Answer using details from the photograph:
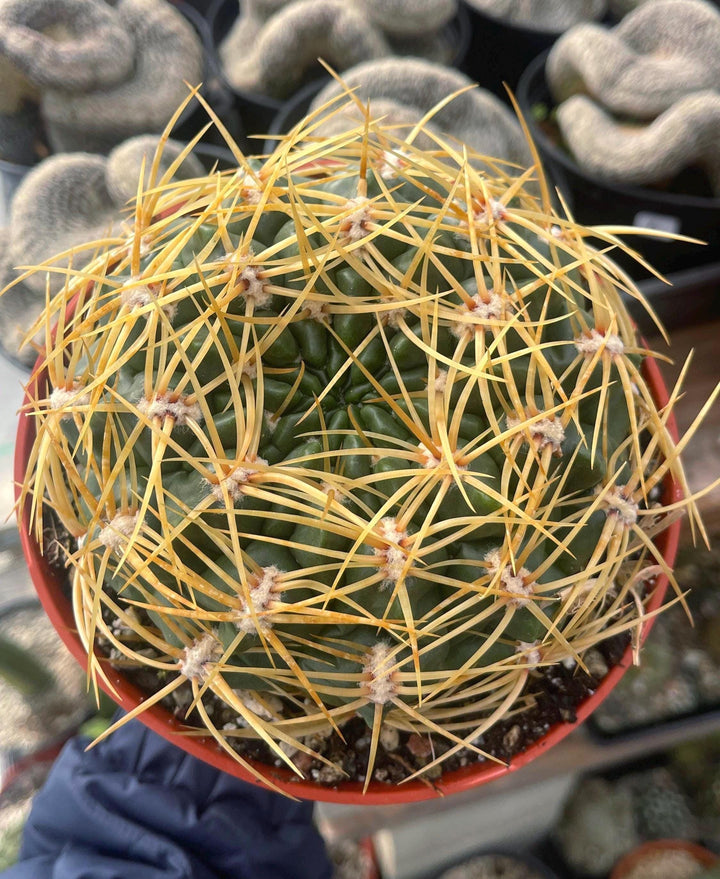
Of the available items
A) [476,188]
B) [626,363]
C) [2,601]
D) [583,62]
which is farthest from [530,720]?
[583,62]

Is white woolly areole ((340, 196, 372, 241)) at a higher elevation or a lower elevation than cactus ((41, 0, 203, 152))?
higher

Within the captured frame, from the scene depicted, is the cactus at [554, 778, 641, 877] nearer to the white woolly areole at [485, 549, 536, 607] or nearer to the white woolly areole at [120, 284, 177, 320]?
the white woolly areole at [485, 549, 536, 607]

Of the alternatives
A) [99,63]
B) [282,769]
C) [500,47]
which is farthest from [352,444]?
[500,47]

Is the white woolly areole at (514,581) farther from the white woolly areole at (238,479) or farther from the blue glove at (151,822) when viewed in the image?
the blue glove at (151,822)

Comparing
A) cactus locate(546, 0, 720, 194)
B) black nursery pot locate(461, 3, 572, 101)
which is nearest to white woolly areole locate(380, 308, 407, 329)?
cactus locate(546, 0, 720, 194)

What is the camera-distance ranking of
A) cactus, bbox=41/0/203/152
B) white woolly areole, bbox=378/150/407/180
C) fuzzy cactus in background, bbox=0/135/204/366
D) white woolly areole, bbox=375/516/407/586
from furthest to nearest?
cactus, bbox=41/0/203/152 < fuzzy cactus in background, bbox=0/135/204/366 < white woolly areole, bbox=378/150/407/180 < white woolly areole, bbox=375/516/407/586

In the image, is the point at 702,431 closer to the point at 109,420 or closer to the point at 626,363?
the point at 626,363

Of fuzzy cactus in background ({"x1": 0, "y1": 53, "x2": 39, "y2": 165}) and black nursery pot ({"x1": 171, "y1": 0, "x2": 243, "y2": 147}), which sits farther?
black nursery pot ({"x1": 171, "y1": 0, "x2": 243, "y2": 147})

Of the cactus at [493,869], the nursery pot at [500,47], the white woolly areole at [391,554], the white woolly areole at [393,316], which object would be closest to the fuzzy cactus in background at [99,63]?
the nursery pot at [500,47]

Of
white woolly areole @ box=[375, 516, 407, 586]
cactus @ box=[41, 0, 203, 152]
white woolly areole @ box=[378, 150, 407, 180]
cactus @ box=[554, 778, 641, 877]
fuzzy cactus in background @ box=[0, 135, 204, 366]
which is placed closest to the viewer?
white woolly areole @ box=[375, 516, 407, 586]
